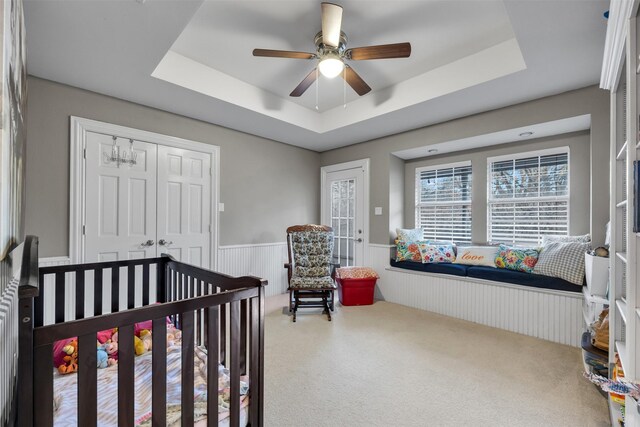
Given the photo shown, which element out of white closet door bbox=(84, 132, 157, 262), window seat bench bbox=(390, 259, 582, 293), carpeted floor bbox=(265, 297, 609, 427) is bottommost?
carpeted floor bbox=(265, 297, 609, 427)

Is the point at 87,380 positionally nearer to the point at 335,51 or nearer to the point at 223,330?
the point at 223,330

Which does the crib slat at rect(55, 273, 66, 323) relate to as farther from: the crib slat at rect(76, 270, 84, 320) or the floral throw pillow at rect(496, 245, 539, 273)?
the floral throw pillow at rect(496, 245, 539, 273)

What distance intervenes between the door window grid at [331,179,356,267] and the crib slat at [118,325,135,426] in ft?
12.6

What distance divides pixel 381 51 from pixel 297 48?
2.65ft

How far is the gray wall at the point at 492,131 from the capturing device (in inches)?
100

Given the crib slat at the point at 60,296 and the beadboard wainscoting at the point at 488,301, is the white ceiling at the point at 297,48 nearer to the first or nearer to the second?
the crib slat at the point at 60,296

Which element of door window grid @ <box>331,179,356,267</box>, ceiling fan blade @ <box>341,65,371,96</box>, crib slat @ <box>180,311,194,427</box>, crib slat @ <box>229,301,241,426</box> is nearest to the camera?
crib slat @ <box>180,311,194,427</box>

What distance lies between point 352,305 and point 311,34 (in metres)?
3.05

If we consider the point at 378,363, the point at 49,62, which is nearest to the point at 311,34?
the point at 49,62

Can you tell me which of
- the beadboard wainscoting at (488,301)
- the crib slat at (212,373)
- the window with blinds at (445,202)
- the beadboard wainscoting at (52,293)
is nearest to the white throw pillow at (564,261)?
the beadboard wainscoting at (488,301)

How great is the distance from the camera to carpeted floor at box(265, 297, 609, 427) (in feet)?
5.71

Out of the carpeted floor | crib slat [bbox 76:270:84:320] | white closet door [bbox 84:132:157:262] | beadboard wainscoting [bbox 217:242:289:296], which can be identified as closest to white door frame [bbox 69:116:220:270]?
white closet door [bbox 84:132:157:262]

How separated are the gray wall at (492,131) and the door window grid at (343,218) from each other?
371 mm

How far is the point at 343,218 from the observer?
4.77 metres
